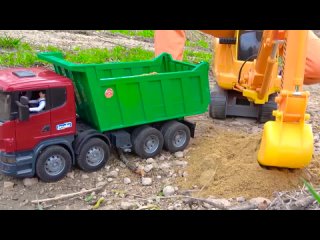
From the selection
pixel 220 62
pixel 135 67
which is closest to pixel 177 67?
pixel 135 67

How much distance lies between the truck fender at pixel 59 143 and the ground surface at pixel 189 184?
343 mm

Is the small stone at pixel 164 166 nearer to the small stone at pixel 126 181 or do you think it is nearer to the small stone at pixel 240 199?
the small stone at pixel 126 181

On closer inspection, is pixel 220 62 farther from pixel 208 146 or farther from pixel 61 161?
pixel 61 161

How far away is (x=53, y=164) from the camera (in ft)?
17.6

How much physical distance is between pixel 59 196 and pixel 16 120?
3.36ft

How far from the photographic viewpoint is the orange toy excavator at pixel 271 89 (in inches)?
147

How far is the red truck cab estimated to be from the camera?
499 cm

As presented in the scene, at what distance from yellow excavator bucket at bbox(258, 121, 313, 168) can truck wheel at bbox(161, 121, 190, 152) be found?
2512mm

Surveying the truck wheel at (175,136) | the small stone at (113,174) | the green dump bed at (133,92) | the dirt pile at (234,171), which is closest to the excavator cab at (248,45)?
the green dump bed at (133,92)

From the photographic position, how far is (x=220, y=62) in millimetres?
7715

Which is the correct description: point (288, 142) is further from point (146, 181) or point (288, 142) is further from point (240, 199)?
point (146, 181)

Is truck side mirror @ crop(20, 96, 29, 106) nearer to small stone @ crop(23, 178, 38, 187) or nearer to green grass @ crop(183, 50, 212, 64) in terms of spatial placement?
small stone @ crop(23, 178, 38, 187)

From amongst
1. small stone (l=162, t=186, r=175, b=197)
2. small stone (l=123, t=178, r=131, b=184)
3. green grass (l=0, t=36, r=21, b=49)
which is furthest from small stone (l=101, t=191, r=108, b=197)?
green grass (l=0, t=36, r=21, b=49)

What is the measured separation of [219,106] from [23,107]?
13.0 feet
